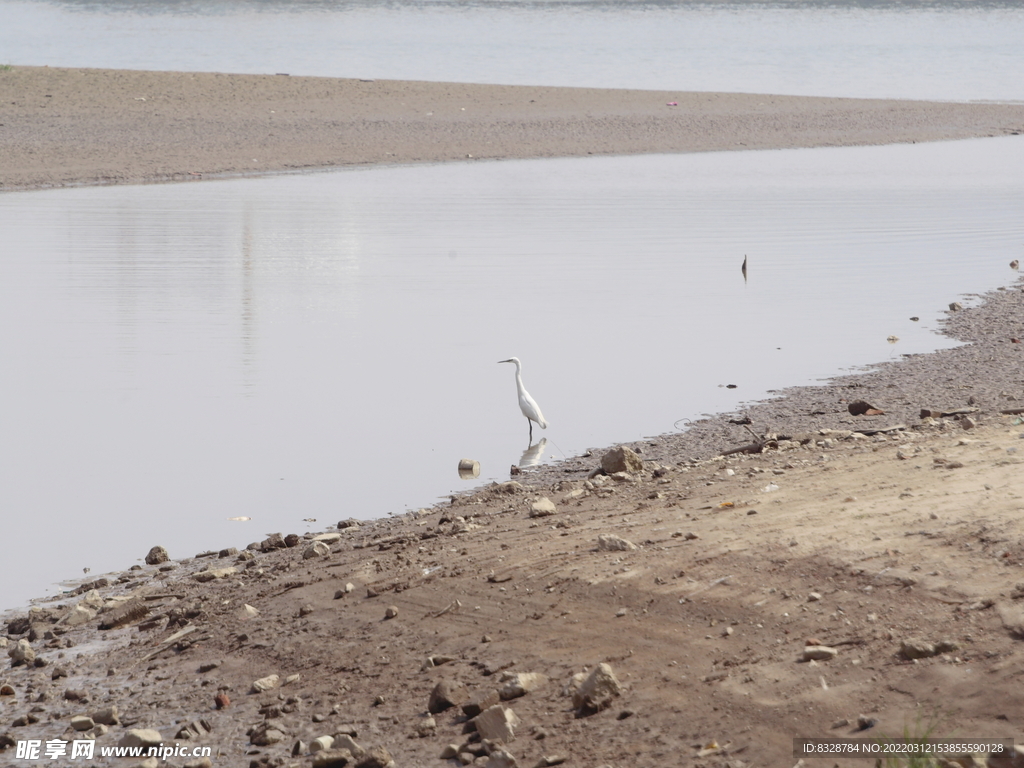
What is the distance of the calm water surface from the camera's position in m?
8.34

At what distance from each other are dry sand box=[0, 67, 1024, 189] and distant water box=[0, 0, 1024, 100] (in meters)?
9.24

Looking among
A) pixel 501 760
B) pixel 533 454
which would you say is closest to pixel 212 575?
pixel 501 760

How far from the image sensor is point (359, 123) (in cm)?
3384

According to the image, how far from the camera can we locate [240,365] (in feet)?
37.1

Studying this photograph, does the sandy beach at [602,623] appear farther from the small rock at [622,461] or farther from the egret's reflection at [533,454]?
the egret's reflection at [533,454]

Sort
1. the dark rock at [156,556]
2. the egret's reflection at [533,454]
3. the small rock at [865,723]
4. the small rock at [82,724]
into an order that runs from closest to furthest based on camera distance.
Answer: the small rock at [865,723]
the small rock at [82,724]
the dark rock at [156,556]
the egret's reflection at [533,454]

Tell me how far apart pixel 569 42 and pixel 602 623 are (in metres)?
76.8

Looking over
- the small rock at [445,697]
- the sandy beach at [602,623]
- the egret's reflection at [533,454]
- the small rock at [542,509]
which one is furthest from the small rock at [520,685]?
the egret's reflection at [533,454]

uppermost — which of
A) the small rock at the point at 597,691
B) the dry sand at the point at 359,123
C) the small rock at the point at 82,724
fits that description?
the dry sand at the point at 359,123

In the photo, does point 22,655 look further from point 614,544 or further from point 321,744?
point 614,544

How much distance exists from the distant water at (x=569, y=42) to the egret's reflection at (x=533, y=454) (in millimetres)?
42996

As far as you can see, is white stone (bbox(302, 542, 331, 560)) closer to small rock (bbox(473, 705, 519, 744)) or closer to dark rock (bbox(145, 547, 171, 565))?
dark rock (bbox(145, 547, 171, 565))

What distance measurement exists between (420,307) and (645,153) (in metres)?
20.8

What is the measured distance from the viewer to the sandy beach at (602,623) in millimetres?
4664
